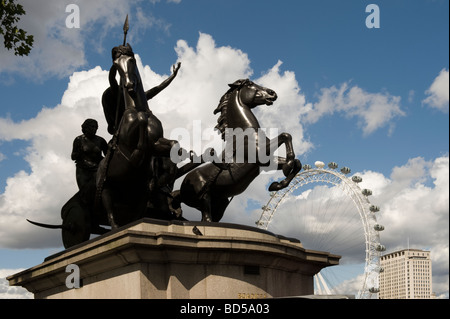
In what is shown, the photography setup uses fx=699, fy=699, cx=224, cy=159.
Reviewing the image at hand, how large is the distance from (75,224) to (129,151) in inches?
105

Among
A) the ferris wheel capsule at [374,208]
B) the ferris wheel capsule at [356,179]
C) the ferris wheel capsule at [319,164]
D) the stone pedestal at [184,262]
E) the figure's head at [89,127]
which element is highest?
the ferris wheel capsule at [319,164]

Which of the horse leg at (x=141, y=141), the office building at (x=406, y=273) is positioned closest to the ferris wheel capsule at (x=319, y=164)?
the horse leg at (x=141, y=141)

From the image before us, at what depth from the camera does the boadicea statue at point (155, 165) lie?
1273 cm

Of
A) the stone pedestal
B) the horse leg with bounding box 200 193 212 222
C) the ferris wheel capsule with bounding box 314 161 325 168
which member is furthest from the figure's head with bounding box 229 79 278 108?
the ferris wheel capsule with bounding box 314 161 325 168

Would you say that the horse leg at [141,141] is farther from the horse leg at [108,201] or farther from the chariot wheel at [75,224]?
the chariot wheel at [75,224]

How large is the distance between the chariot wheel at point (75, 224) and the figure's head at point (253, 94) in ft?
13.3

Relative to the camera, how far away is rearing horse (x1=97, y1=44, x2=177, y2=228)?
12594mm
